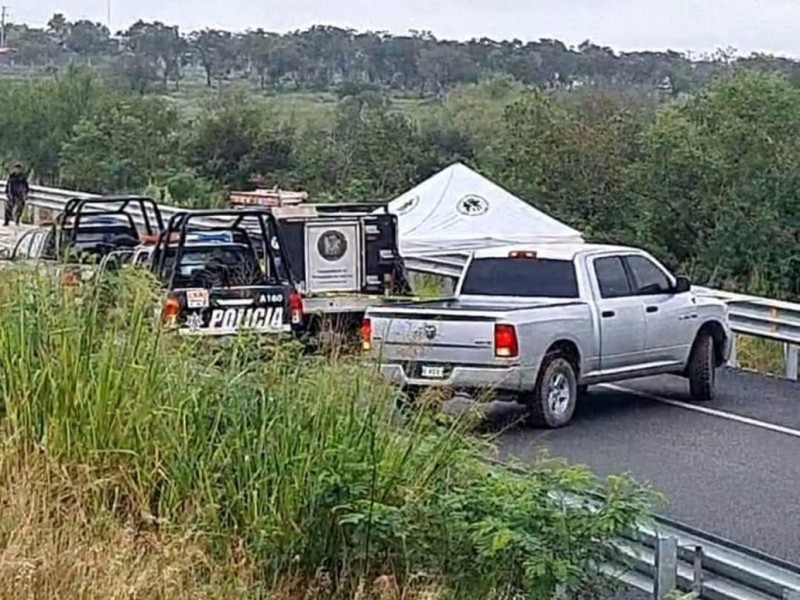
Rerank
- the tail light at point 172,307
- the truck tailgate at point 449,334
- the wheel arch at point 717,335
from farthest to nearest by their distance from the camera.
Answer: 1. the wheel arch at point 717,335
2. the truck tailgate at point 449,334
3. the tail light at point 172,307

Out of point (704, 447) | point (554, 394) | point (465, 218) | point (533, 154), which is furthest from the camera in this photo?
point (533, 154)

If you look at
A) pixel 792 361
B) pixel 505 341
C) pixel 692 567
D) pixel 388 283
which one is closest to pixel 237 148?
pixel 388 283

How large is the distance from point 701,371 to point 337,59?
7144cm

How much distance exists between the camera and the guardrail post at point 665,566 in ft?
Result: 21.4

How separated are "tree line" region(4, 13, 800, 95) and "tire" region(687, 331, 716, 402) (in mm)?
58899

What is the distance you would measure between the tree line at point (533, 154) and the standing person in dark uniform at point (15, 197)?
3691 mm

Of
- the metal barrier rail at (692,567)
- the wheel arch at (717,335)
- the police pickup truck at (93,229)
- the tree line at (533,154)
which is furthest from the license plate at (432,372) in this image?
the tree line at (533,154)

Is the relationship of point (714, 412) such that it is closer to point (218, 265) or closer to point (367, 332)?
point (367, 332)

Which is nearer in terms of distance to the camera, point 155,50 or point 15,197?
point 15,197

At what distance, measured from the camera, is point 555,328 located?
47.3 feet

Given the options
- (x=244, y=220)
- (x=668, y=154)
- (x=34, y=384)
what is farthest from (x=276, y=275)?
(x=668, y=154)

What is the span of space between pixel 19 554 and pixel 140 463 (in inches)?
52.1

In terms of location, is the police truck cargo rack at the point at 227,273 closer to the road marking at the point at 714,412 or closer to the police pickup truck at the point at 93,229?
the police pickup truck at the point at 93,229

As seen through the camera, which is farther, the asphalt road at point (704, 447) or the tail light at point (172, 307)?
the asphalt road at point (704, 447)
